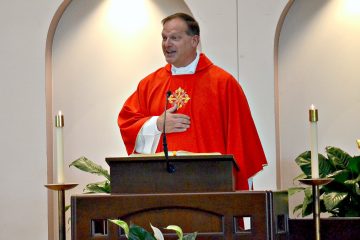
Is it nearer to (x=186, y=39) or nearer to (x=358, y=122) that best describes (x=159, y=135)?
(x=186, y=39)

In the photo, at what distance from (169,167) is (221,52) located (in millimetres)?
3064

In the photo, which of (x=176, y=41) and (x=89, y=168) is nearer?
(x=176, y=41)

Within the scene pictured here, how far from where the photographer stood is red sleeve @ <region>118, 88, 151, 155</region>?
4855 mm

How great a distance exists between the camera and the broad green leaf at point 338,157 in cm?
597

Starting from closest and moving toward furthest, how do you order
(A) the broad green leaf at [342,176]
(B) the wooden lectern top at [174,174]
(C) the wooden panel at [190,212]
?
A: (C) the wooden panel at [190,212] < (B) the wooden lectern top at [174,174] < (A) the broad green leaf at [342,176]

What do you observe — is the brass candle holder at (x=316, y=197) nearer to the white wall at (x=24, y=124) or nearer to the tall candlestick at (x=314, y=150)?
the tall candlestick at (x=314, y=150)

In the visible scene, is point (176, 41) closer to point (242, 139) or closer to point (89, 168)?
point (242, 139)

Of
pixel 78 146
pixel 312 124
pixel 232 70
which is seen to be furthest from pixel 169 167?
pixel 78 146

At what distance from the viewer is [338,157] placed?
236 inches

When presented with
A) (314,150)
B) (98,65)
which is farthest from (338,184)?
(314,150)

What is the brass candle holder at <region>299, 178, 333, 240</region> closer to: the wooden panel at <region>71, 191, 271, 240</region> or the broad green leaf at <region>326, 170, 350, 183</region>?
the wooden panel at <region>71, 191, 271, 240</region>

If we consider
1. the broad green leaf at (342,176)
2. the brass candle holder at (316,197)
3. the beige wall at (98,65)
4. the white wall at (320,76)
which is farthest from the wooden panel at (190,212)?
the beige wall at (98,65)

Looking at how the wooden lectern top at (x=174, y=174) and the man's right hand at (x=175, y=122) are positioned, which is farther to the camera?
the man's right hand at (x=175, y=122)

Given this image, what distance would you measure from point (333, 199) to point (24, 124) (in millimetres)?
2452
